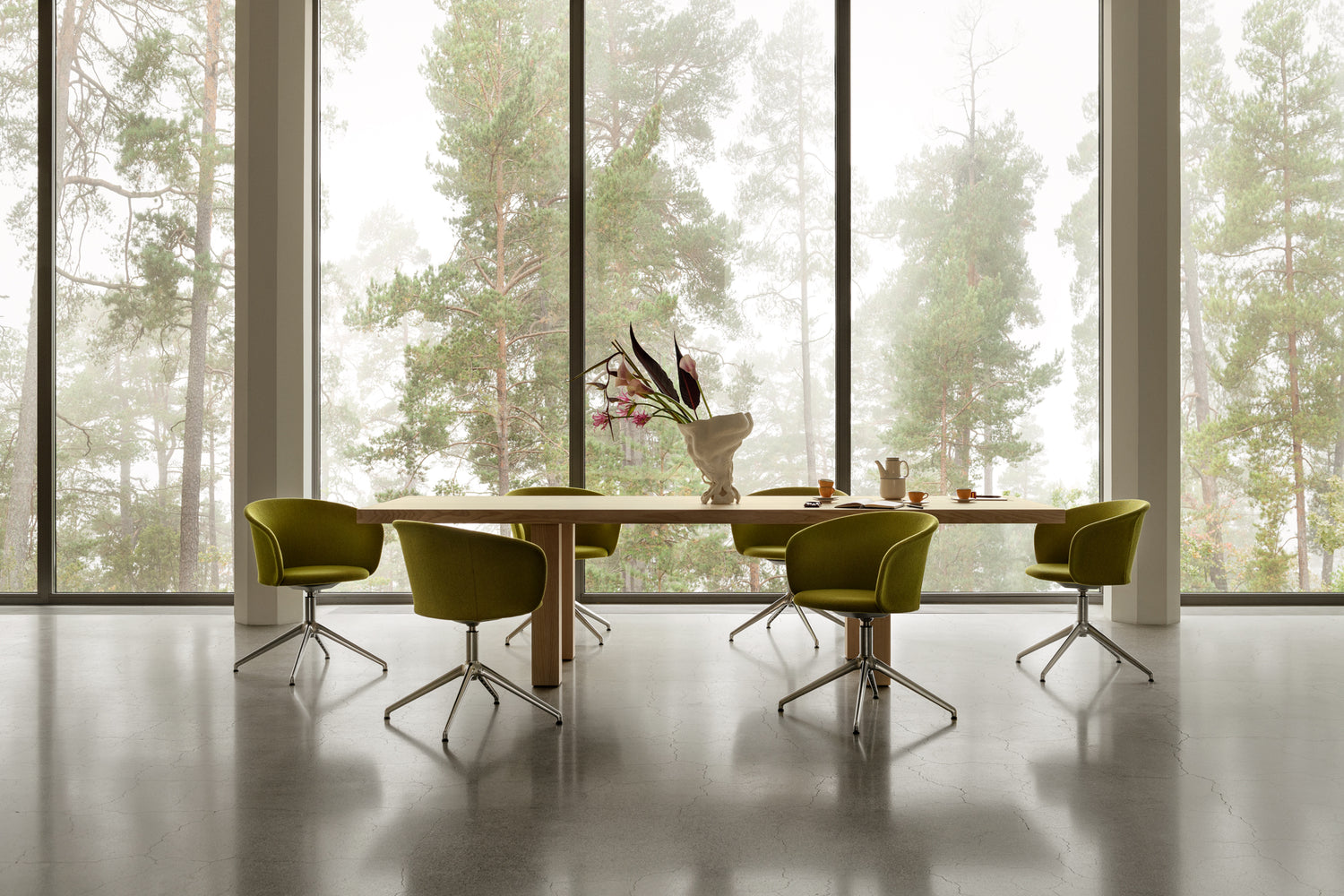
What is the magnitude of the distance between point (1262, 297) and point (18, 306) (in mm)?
8467

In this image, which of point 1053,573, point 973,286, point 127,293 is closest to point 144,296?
point 127,293

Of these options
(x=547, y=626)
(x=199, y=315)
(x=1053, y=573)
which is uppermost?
(x=199, y=315)

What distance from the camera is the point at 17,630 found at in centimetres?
576

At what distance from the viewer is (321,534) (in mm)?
5066

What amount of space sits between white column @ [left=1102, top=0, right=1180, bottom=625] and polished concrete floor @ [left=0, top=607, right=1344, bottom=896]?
0.86m

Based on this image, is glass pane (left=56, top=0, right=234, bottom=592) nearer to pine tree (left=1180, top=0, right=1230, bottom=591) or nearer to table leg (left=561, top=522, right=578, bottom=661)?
table leg (left=561, top=522, right=578, bottom=661)

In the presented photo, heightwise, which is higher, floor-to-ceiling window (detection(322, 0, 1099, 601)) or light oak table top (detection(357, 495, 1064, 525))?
floor-to-ceiling window (detection(322, 0, 1099, 601))

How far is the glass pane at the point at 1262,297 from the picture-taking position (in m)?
6.39

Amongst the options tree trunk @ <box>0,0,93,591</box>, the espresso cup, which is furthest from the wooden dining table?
tree trunk @ <box>0,0,93,591</box>

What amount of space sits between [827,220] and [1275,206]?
296 centimetres

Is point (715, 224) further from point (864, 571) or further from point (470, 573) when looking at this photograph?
point (470, 573)

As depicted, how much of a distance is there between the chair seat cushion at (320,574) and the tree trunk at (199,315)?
2.18 meters

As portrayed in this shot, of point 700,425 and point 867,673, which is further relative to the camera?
point 700,425

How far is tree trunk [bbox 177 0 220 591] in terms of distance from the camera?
A: 6594 millimetres
